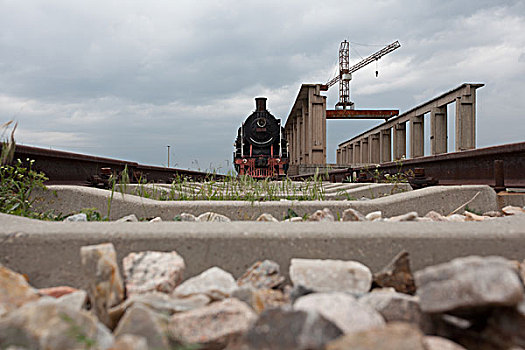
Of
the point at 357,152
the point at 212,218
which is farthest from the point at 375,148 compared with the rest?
the point at 212,218

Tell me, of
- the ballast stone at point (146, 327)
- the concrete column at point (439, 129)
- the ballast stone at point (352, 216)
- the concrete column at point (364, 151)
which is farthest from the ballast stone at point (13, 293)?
the concrete column at point (364, 151)

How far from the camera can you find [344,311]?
3.83 feet

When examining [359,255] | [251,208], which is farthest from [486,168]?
[359,255]

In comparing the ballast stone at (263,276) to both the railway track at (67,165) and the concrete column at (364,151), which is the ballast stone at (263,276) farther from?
the concrete column at (364,151)

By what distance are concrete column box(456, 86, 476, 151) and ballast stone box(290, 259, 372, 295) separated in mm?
12852

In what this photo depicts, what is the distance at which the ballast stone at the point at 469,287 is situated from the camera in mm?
1092

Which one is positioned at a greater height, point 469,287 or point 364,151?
point 364,151

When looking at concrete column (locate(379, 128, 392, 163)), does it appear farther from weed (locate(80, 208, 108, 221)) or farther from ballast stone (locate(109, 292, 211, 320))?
ballast stone (locate(109, 292, 211, 320))

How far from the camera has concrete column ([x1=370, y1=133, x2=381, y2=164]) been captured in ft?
82.8

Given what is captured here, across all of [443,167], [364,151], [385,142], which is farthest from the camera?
[364,151]

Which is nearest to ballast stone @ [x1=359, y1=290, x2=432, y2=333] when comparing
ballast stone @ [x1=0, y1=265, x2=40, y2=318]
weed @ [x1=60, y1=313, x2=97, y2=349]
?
weed @ [x1=60, y1=313, x2=97, y2=349]

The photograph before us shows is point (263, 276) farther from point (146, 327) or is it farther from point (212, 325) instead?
point (146, 327)

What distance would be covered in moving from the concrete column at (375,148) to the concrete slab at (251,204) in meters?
22.2

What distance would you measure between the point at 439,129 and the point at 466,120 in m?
2.10
